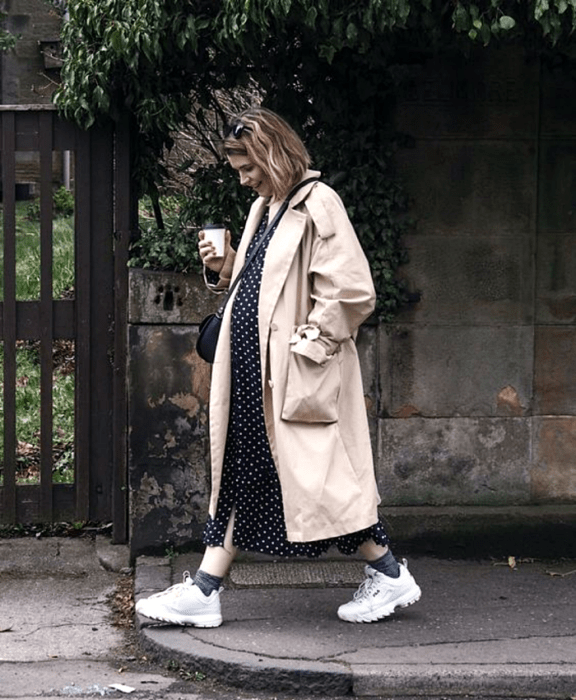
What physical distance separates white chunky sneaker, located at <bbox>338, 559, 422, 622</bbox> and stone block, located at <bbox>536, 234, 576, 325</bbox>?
163cm

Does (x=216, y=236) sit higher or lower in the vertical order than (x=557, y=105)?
lower

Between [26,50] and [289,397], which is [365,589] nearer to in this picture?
[289,397]

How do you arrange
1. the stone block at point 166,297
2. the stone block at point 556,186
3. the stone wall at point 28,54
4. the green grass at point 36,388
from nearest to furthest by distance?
the stone block at point 166,297, the stone block at point 556,186, the green grass at point 36,388, the stone wall at point 28,54

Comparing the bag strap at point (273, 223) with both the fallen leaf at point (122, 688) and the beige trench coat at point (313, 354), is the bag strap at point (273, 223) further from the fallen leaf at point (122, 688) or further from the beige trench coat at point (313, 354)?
the fallen leaf at point (122, 688)

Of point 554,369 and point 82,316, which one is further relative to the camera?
point 82,316

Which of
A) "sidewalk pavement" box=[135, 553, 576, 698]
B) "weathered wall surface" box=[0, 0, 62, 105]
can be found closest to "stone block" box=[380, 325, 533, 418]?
"sidewalk pavement" box=[135, 553, 576, 698]

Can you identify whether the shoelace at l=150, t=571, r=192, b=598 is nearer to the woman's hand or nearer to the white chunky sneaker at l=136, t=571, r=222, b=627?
the white chunky sneaker at l=136, t=571, r=222, b=627

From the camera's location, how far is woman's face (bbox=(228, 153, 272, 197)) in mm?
4812

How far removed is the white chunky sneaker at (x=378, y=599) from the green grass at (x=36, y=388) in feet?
8.33

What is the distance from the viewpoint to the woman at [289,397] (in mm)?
4715

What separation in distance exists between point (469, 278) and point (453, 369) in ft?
1.40

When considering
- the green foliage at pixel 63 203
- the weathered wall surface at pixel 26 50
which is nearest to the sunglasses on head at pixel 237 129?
the green foliage at pixel 63 203

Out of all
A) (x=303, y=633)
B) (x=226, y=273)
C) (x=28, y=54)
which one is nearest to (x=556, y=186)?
(x=226, y=273)

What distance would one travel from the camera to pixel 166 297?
229 inches
